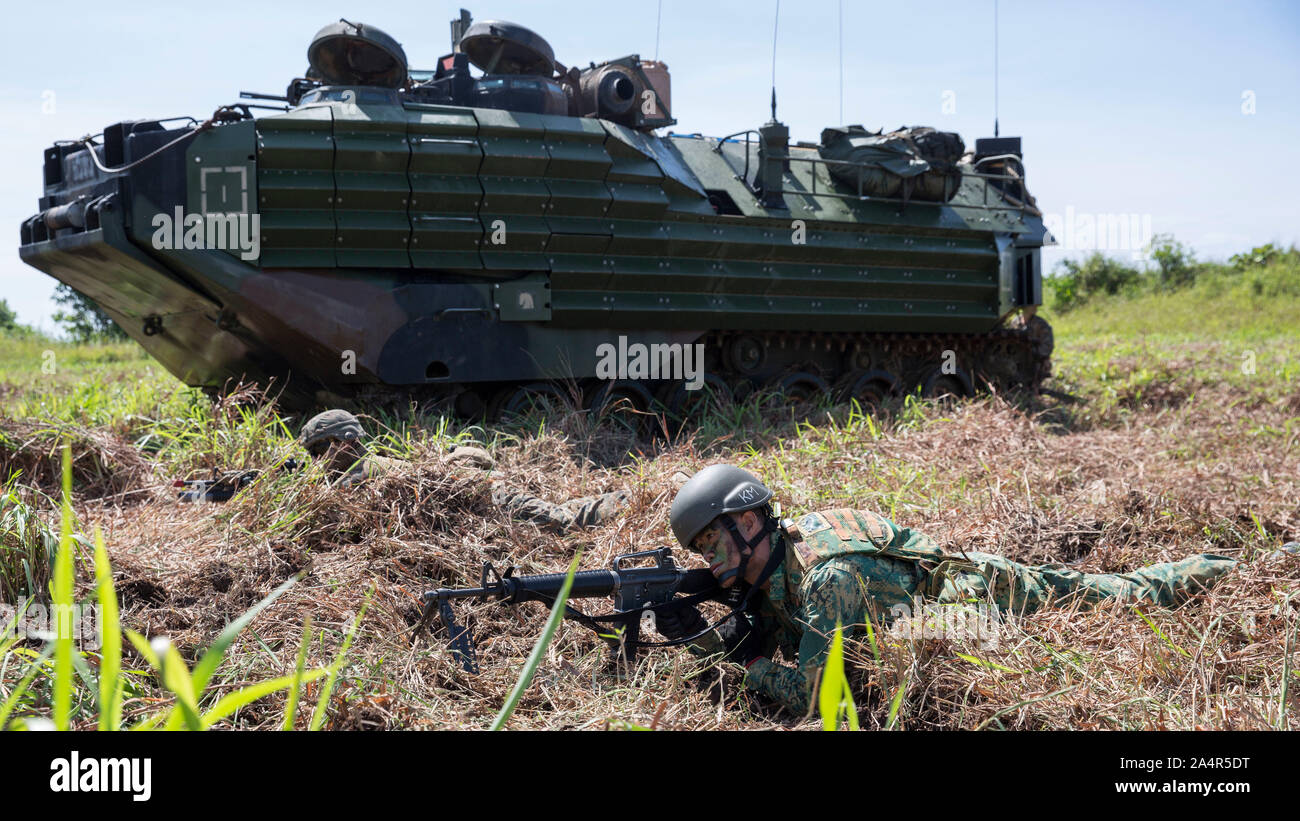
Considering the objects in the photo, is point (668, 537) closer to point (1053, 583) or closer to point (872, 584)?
point (872, 584)

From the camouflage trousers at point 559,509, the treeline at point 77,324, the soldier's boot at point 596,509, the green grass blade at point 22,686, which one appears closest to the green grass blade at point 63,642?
the green grass blade at point 22,686

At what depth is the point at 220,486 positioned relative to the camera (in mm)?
5309

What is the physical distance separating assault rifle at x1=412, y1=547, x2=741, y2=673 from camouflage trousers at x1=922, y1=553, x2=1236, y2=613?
2.61ft

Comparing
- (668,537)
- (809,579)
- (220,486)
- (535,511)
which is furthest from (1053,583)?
(220,486)

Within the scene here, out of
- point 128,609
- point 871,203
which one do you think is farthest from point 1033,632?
point 871,203

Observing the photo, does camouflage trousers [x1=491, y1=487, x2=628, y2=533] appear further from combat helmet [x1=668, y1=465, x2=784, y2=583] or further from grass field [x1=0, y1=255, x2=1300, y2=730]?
combat helmet [x1=668, y1=465, x2=784, y2=583]

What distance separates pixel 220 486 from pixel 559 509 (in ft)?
5.92

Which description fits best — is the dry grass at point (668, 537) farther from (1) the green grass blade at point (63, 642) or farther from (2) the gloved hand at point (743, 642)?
(1) the green grass blade at point (63, 642)

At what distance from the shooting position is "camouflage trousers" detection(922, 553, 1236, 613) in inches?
144

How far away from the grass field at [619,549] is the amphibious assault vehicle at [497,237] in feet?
2.67

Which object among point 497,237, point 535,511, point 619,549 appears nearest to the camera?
A: point 619,549

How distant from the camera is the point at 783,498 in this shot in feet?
17.5

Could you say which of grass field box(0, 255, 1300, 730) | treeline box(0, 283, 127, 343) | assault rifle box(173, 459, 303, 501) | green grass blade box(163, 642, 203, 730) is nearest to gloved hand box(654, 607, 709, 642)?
grass field box(0, 255, 1300, 730)
